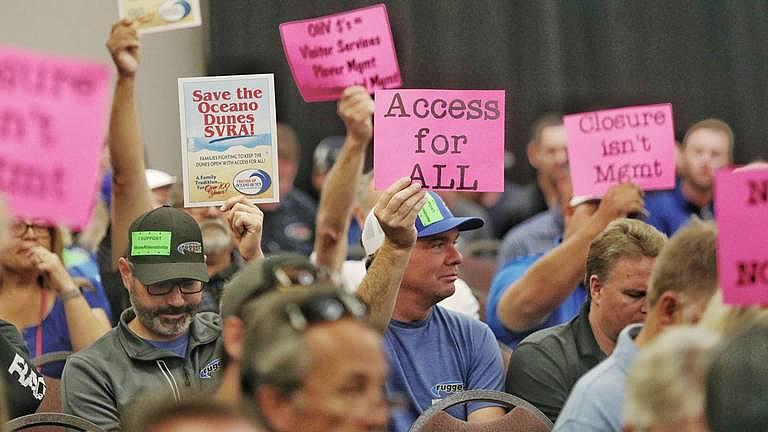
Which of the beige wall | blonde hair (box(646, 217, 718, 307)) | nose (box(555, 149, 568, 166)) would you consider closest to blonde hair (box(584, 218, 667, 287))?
blonde hair (box(646, 217, 718, 307))

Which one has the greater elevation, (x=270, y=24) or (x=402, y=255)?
(x=270, y=24)

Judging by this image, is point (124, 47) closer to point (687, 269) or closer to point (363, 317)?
point (687, 269)

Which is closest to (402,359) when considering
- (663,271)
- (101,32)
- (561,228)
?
(663,271)

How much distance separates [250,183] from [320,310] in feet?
6.88

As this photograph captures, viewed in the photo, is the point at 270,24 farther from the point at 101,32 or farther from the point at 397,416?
the point at 397,416

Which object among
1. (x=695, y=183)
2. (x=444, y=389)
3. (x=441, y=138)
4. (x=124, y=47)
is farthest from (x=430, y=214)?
(x=695, y=183)

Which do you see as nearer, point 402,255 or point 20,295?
point 402,255

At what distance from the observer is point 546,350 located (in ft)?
14.4

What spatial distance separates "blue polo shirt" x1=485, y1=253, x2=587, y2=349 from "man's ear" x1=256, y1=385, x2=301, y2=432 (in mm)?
2898

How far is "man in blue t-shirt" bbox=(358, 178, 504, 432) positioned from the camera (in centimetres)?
435

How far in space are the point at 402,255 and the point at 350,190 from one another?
3.95ft

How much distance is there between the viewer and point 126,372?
4340mm

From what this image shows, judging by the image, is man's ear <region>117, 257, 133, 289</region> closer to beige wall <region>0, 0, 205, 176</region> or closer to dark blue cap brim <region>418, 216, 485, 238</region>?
dark blue cap brim <region>418, 216, 485, 238</region>

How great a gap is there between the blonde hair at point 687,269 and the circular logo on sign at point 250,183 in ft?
5.13
